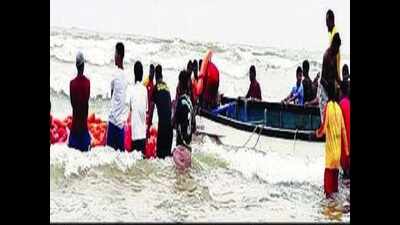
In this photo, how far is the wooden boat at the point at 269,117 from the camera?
3.31 metres

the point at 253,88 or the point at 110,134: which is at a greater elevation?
the point at 253,88

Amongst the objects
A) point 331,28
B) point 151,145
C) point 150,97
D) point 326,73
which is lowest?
point 151,145

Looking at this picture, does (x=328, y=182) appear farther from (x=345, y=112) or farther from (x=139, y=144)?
(x=139, y=144)

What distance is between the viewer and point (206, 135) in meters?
3.27

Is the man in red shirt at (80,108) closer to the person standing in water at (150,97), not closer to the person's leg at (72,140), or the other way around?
the person's leg at (72,140)

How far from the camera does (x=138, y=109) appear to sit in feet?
10.7

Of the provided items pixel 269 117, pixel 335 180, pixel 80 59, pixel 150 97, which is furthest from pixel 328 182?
pixel 80 59

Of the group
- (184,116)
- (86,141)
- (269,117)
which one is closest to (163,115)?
(184,116)

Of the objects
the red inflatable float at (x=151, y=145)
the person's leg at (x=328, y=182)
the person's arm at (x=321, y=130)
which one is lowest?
the person's leg at (x=328, y=182)

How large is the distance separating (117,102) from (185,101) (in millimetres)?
361

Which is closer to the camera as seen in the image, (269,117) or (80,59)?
(80,59)

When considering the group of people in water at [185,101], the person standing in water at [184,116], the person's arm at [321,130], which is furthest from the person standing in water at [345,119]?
the person standing in water at [184,116]
